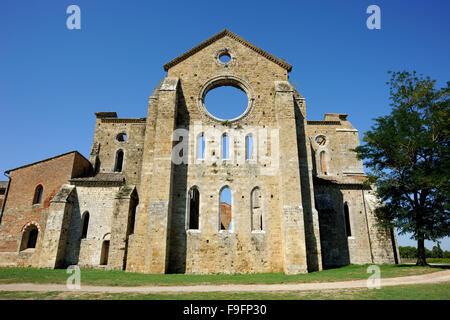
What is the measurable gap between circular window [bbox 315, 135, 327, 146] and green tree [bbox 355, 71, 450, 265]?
912cm

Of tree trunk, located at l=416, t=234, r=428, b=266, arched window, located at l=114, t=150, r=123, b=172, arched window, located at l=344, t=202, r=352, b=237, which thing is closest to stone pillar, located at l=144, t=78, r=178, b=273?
arched window, located at l=114, t=150, r=123, b=172

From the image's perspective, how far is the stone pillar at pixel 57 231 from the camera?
53.5 feet

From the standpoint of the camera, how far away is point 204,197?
14945 millimetres

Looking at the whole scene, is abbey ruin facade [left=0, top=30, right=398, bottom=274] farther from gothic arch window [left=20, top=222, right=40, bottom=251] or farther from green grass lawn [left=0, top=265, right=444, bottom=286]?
green grass lawn [left=0, top=265, right=444, bottom=286]

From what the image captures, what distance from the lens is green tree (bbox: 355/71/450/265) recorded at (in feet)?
48.1

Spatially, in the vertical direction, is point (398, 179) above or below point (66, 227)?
above

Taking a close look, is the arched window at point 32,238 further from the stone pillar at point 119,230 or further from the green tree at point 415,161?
the green tree at point 415,161

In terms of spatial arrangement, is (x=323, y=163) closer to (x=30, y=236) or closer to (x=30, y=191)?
(x=30, y=191)

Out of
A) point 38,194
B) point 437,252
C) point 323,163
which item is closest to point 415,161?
point 323,163

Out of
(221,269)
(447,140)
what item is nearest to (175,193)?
(221,269)
